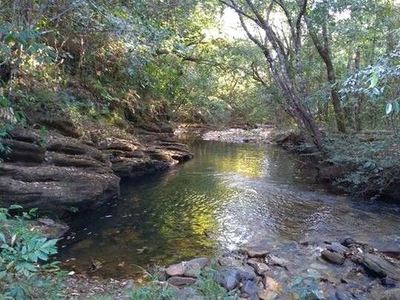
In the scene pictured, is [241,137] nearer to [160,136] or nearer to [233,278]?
[160,136]

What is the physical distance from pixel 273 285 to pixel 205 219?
3448 millimetres

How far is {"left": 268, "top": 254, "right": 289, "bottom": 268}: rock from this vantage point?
637 centimetres

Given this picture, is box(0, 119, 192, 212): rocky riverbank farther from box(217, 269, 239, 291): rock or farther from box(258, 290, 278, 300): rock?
box(258, 290, 278, 300): rock

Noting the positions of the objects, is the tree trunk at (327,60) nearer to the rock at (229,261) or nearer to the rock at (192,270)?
the rock at (229,261)

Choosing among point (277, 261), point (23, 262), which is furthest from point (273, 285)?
point (23, 262)

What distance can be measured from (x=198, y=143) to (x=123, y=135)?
1014 cm

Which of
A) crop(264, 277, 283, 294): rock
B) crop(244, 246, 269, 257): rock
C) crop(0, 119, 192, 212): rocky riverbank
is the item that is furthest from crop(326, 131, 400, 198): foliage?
crop(0, 119, 192, 212): rocky riverbank

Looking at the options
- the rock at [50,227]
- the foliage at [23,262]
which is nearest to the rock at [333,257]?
the foliage at [23,262]

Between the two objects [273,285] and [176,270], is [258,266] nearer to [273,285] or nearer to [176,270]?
[273,285]

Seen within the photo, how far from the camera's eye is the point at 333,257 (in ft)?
21.4

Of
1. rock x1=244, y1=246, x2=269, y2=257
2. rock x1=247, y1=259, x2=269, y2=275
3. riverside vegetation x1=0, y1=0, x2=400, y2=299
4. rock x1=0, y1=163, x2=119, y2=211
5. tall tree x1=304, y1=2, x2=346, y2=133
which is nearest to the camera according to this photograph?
riverside vegetation x1=0, y1=0, x2=400, y2=299

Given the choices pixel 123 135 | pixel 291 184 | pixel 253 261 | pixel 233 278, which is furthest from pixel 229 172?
pixel 233 278

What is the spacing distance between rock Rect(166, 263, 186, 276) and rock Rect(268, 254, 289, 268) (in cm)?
153

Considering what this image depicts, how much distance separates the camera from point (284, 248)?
7121 mm
